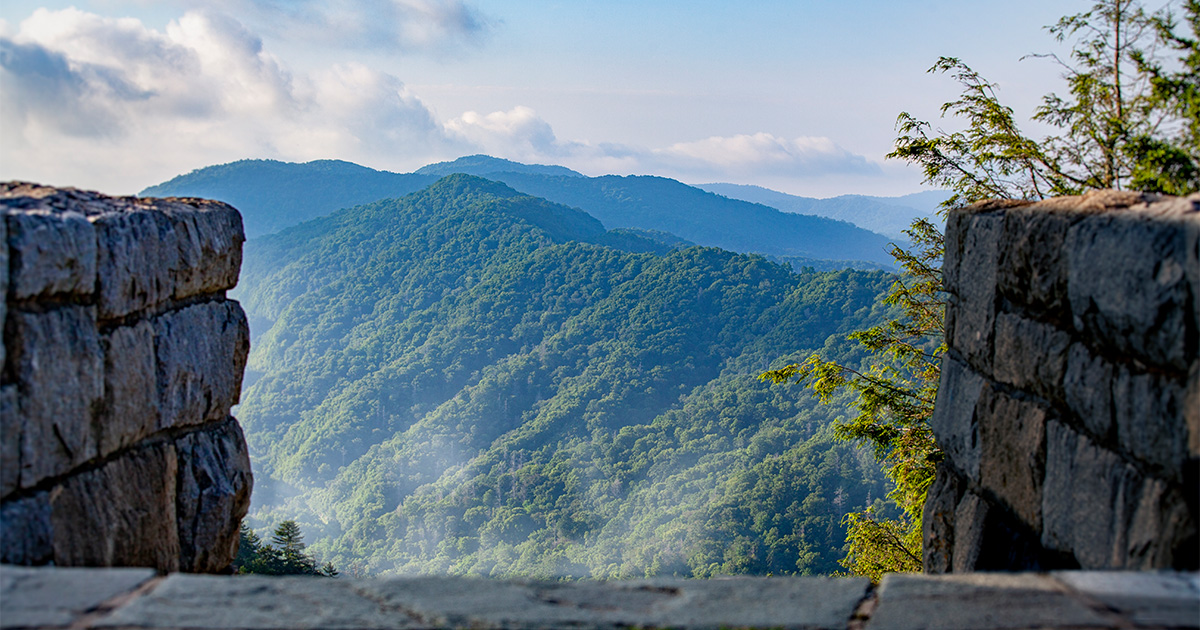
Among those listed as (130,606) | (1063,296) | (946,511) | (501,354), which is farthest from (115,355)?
(501,354)

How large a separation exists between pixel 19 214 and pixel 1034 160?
7351 millimetres

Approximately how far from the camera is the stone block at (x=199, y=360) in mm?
3424

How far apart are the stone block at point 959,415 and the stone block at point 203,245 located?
11.0 feet

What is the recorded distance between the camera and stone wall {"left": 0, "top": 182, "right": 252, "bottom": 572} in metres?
2.57

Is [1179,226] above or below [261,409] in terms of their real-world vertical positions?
above

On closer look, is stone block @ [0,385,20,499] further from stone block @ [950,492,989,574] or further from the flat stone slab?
stone block @ [950,492,989,574]

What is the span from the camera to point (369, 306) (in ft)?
383

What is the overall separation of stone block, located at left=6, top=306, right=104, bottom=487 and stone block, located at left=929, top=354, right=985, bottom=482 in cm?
341

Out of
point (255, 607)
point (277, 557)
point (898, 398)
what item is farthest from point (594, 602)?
point (277, 557)

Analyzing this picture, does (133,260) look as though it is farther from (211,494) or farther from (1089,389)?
(1089,389)

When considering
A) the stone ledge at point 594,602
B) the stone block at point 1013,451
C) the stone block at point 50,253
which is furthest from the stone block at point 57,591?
the stone block at point 1013,451

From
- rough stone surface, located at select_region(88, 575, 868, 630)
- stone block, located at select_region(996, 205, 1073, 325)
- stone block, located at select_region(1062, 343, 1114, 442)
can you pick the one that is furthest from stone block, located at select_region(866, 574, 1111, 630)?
stone block, located at select_region(996, 205, 1073, 325)

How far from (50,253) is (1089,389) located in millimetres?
3271

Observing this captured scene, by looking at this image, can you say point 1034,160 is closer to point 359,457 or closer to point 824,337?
point 824,337
